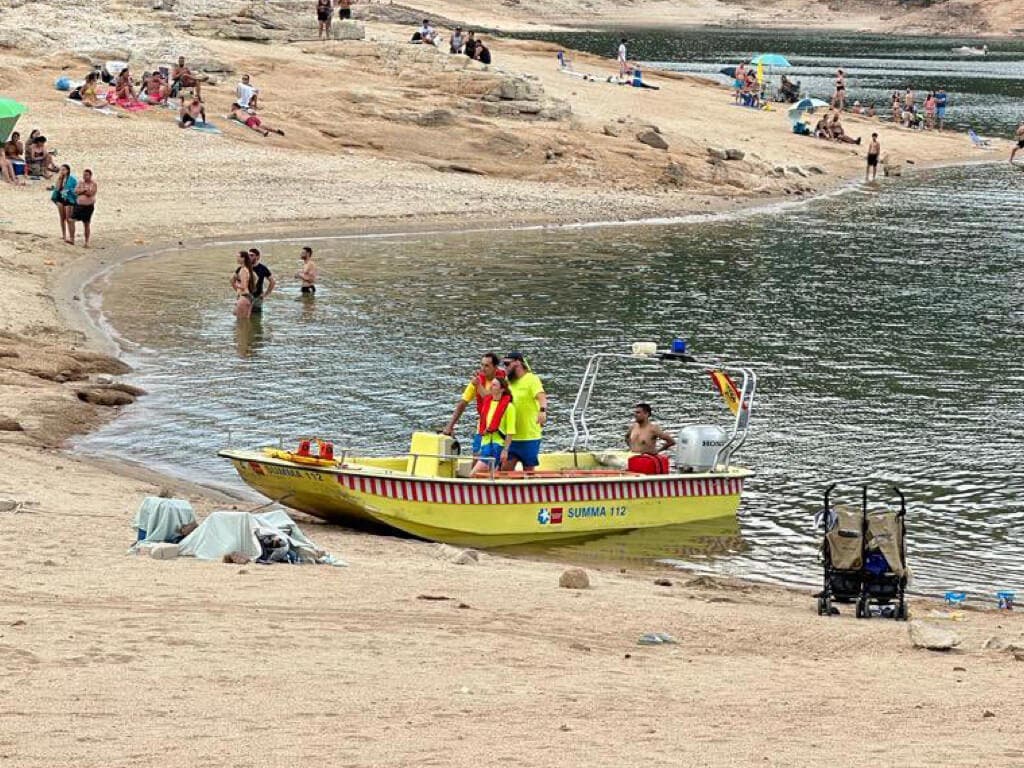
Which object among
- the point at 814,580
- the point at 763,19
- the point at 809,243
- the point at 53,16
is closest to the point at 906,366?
the point at 814,580

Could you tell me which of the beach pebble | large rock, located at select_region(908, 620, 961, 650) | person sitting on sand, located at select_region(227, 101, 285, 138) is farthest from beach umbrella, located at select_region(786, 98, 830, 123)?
large rock, located at select_region(908, 620, 961, 650)

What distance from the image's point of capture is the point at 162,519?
634 inches

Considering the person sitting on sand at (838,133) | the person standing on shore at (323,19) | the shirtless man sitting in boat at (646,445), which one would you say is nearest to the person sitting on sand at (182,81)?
the person standing on shore at (323,19)

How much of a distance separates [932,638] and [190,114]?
122 ft

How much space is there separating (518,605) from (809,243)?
30979 millimetres

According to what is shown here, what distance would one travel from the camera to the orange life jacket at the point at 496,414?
789 inches

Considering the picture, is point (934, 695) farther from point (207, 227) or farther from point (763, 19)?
point (763, 19)

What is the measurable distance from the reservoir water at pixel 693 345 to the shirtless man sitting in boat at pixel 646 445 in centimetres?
88

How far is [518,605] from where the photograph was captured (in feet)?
48.3

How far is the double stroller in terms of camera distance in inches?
620

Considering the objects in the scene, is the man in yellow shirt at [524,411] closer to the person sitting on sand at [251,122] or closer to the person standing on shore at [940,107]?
the person sitting on sand at [251,122]

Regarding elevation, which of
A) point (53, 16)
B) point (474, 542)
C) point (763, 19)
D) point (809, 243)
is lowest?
point (474, 542)

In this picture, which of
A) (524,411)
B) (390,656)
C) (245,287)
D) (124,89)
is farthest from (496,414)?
(124,89)

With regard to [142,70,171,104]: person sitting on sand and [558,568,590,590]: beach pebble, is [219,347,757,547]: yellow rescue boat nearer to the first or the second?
[558,568,590,590]: beach pebble
